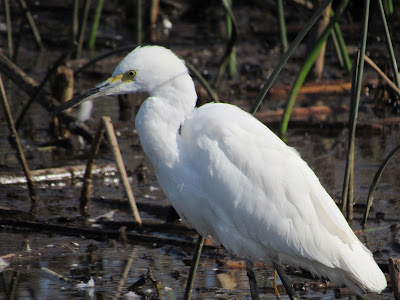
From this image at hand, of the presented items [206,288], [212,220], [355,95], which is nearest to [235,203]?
[212,220]

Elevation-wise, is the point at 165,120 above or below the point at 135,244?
above

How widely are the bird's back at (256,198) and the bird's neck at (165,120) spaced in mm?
92

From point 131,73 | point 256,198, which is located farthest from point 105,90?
point 256,198

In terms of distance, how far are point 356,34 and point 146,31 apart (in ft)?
10.9

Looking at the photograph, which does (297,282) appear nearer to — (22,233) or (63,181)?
(22,233)

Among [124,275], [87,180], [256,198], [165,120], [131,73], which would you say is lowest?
[124,275]

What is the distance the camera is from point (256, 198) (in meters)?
4.38

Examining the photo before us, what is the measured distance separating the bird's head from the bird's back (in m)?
0.32

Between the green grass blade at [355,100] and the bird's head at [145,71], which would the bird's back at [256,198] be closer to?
the bird's head at [145,71]

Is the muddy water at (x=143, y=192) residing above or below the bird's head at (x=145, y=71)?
below

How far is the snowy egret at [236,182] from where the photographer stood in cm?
434

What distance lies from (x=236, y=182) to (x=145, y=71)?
820mm

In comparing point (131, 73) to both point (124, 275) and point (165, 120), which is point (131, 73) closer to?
point (165, 120)

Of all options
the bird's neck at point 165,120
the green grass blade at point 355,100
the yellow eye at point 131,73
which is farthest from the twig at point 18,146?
the green grass blade at point 355,100
